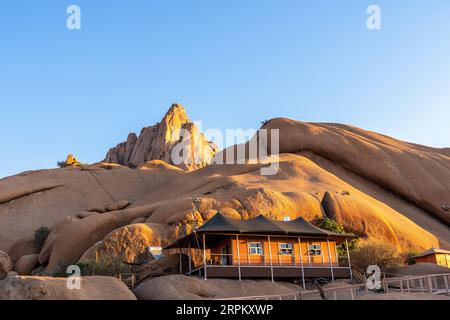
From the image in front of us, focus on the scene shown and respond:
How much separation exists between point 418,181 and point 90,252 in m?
41.5

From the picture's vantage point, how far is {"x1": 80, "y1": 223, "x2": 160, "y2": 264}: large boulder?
3778 cm

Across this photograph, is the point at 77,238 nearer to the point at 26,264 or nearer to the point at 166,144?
the point at 26,264

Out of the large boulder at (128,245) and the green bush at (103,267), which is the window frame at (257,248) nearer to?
the large boulder at (128,245)

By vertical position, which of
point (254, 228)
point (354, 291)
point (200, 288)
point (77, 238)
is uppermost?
point (77, 238)

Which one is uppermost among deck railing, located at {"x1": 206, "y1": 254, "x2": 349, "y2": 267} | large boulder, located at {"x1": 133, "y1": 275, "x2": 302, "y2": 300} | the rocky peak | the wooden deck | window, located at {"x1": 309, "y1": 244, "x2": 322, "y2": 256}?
the rocky peak

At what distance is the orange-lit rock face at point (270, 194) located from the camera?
43.7m

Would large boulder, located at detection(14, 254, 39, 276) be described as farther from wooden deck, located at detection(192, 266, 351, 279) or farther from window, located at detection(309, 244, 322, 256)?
window, located at detection(309, 244, 322, 256)

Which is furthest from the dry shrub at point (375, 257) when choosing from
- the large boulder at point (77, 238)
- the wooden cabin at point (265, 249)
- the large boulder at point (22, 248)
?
the large boulder at point (22, 248)

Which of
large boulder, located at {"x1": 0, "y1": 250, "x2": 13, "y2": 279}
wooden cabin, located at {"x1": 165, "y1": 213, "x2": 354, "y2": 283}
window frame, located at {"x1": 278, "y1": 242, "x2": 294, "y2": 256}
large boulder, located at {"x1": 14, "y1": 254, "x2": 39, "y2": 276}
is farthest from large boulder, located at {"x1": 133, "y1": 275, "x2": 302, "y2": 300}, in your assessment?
large boulder, located at {"x1": 0, "y1": 250, "x2": 13, "y2": 279}

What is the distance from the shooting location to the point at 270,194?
4497cm

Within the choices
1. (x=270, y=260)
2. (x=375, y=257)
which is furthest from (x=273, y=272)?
Result: (x=375, y=257)

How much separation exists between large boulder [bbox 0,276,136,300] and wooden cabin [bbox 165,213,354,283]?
441 inches

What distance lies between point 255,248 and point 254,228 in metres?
1.68

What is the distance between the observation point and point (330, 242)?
37.5m
